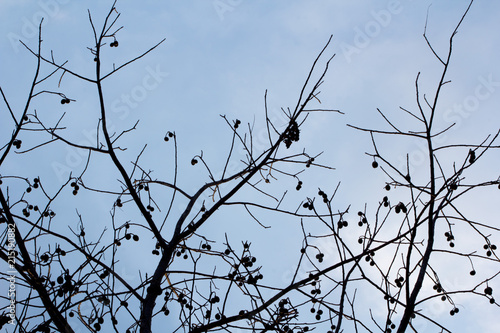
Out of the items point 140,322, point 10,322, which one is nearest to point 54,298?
point 10,322

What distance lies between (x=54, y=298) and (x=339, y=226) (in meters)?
2.53

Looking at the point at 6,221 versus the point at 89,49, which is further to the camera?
the point at 89,49

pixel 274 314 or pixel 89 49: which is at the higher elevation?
pixel 89 49

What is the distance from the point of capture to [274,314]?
13.1 feet

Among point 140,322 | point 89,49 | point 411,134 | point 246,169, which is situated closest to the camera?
point 411,134

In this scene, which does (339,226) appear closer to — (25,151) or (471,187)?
(471,187)

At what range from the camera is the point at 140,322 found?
3877 millimetres

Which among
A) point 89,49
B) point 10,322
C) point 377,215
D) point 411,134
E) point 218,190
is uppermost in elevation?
point 89,49

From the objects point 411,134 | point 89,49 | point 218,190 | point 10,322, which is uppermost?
point 89,49

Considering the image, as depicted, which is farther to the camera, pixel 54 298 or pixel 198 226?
pixel 198 226

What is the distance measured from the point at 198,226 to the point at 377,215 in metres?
1.70

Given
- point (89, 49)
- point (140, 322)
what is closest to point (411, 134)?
point (140, 322)

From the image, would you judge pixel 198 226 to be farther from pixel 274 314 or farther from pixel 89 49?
pixel 89 49

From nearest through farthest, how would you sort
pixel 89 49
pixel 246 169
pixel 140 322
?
1. pixel 140 322
2. pixel 89 49
3. pixel 246 169
